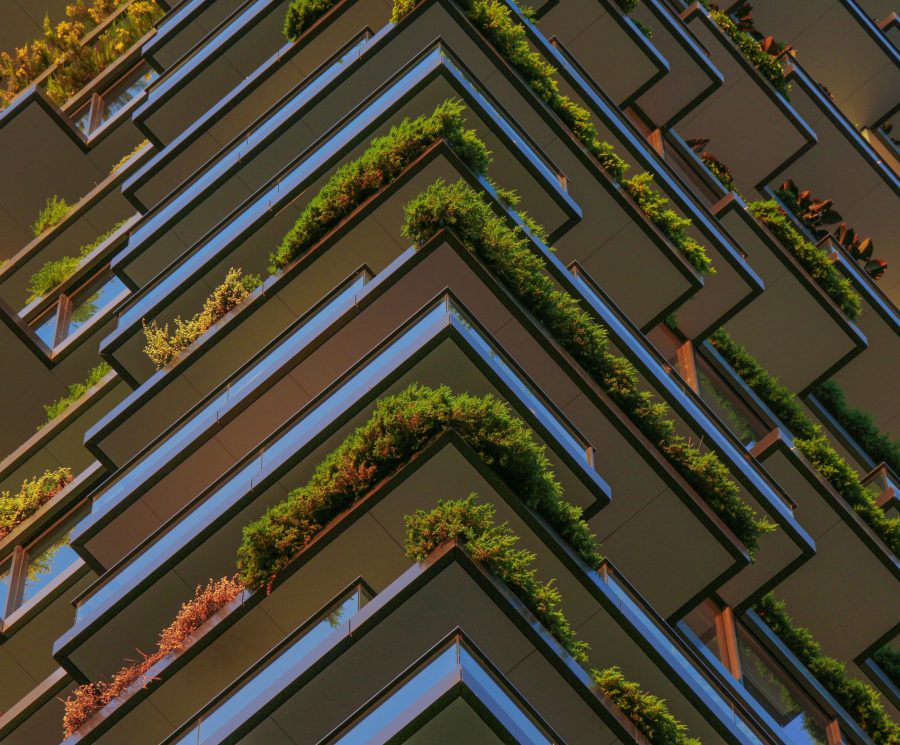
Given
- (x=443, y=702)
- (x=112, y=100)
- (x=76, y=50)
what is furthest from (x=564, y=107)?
(x=76, y=50)

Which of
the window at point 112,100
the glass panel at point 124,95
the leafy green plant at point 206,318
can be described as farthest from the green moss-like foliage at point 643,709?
the glass panel at point 124,95

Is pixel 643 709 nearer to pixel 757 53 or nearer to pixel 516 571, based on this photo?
pixel 516 571

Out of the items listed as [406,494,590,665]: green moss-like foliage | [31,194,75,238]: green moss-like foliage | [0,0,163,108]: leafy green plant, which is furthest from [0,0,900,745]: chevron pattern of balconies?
[0,0,163,108]: leafy green plant

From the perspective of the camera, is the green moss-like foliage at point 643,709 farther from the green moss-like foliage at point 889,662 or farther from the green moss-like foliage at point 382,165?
the green moss-like foliage at point 889,662

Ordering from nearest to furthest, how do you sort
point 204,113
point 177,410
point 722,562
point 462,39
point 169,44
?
point 722,562 < point 177,410 < point 462,39 < point 204,113 < point 169,44

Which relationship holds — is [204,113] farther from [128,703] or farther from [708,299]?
[128,703]

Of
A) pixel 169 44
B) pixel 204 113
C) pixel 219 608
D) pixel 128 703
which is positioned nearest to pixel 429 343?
pixel 219 608
